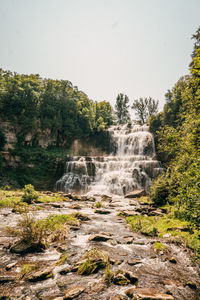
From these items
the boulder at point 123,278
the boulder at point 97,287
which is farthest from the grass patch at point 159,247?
the boulder at point 97,287

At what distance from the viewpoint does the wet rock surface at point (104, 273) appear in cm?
396

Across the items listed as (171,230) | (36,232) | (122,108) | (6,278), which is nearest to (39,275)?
(6,278)

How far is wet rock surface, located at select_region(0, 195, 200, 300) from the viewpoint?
3.96 metres

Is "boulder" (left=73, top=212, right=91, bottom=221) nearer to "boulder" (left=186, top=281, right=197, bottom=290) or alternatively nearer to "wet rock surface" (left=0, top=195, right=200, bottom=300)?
"wet rock surface" (left=0, top=195, right=200, bottom=300)

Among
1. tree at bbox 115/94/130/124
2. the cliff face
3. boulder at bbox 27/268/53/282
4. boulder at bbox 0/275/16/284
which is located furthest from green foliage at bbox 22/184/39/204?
tree at bbox 115/94/130/124

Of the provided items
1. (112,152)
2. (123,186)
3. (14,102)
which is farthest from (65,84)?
(123,186)

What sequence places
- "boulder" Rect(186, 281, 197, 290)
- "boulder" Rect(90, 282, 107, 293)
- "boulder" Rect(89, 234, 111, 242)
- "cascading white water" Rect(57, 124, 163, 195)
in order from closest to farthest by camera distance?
"boulder" Rect(90, 282, 107, 293), "boulder" Rect(186, 281, 197, 290), "boulder" Rect(89, 234, 111, 242), "cascading white water" Rect(57, 124, 163, 195)

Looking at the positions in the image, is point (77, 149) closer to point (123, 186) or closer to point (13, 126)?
point (13, 126)

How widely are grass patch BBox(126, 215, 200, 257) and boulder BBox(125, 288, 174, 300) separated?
2.99m

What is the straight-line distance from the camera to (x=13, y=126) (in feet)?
108

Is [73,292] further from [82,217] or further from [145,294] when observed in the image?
[82,217]

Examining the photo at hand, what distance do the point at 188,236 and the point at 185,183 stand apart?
3874 mm

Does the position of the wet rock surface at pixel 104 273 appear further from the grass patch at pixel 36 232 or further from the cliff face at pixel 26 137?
the cliff face at pixel 26 137

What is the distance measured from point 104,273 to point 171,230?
15.9 ft
